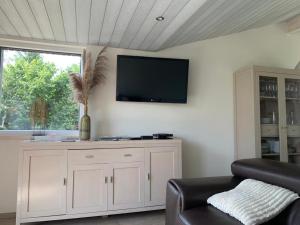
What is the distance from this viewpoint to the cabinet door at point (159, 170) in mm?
2529

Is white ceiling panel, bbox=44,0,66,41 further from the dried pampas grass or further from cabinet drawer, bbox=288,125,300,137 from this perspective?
cabinet drawer, bbox=288,125,300,137

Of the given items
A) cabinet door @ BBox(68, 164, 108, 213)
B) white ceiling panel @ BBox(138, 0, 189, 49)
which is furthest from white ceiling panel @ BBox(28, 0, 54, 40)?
cabinet door @ BBox(68, 164, 108, 213)

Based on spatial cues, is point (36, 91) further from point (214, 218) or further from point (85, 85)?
point (214, 218)

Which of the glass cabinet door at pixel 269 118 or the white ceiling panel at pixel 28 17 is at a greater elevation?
the white ceiling panel at pixel 28 17

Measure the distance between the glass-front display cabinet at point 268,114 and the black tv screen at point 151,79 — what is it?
33.5 inches

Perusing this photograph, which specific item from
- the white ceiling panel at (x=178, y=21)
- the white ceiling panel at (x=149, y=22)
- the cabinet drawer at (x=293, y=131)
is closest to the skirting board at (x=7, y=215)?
the white ceiling panel at (x=149, y=22)

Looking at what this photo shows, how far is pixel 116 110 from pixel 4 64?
1.44m

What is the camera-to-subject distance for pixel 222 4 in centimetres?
212

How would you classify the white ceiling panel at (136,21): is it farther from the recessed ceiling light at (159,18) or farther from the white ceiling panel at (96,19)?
the white ceiling panel at (96,19)

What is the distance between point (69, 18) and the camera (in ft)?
7.04

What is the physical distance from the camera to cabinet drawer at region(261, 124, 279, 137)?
118 inches

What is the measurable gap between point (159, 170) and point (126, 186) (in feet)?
1.35

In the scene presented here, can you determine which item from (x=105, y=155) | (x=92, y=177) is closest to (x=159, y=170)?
(x=105, y=155)

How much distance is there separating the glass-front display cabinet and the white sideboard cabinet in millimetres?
1065
